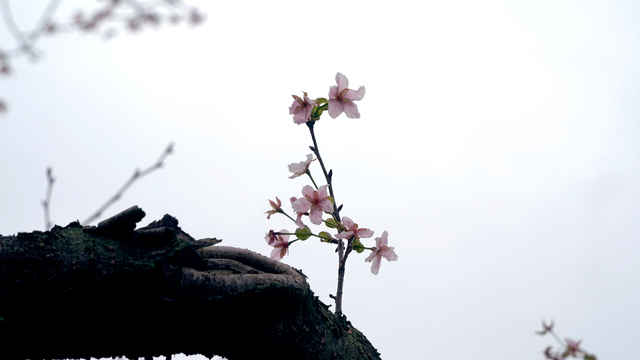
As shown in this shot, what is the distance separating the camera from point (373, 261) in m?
2.07

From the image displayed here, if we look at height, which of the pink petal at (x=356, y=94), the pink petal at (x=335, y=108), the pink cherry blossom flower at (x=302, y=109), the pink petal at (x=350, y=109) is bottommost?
the pink cherry blossom flower at (x=302, y=109)

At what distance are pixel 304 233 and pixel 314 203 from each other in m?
0.15

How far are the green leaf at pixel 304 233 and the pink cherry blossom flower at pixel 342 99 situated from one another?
21.0 inches

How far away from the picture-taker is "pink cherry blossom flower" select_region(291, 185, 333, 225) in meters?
1.98

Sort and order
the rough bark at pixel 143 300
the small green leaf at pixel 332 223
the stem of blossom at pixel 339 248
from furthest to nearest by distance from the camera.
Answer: the small green leaf at pixel 332 223 → the stem of blossom at pixel 339 248 → the rough bark at pixel 143 300

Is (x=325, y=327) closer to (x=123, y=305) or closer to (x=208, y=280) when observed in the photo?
(x=208, y=280)

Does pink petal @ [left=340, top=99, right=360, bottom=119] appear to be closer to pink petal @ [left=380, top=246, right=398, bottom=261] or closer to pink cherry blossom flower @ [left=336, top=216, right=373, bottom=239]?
pink cherry blossom flower @ [left=336, top=216, right=373, bottom=239]

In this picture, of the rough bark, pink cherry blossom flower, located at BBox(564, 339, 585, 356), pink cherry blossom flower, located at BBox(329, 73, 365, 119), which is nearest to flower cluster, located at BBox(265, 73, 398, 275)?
pink cherry blossom flower, located at BBox(329, 73, 365, 119)

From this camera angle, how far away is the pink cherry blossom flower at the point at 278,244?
2.03 metres

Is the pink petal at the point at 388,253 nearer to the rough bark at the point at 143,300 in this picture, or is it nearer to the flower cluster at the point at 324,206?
the flower cluster at the point at 324,206

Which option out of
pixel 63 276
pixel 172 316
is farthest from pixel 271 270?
pixel 63 276

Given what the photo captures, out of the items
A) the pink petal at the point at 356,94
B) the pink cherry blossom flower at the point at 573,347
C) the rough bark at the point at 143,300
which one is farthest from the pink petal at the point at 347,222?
the pink cherry blossom flower at the point at 573,347

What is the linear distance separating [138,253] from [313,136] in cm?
88

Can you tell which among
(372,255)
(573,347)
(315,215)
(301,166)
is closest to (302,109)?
(301,166)
